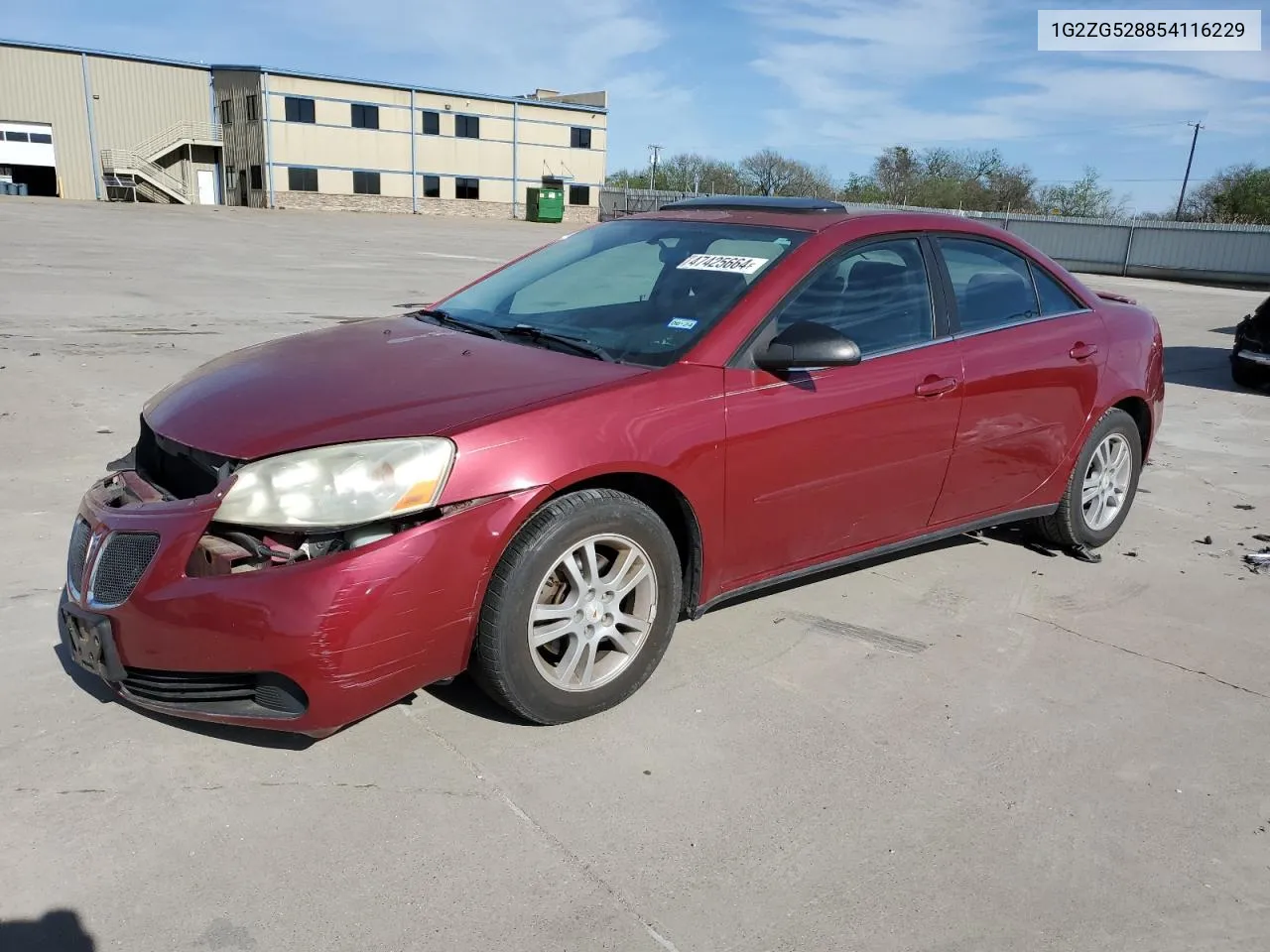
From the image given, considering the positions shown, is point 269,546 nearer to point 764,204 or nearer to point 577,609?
point 577,609

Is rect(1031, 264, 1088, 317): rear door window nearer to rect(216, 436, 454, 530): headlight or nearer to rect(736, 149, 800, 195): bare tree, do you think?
rect(216, 436, 454, 530): headlight

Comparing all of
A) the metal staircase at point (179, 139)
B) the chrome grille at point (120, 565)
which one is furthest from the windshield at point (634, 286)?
the metal staircase at point (179, 139)

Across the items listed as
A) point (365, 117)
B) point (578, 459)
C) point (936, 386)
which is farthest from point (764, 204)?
point (365, 117)

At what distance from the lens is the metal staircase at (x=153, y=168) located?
50125mm

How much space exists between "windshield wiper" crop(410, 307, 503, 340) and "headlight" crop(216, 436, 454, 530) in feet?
3.63

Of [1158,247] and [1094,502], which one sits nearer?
[1094,502]

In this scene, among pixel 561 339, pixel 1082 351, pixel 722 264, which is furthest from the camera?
pixel 1082 351

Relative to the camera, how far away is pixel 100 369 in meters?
8.12

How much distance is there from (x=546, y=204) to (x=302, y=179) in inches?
508

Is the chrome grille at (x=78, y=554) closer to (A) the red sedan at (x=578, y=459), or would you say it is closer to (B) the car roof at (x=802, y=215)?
(A) the red sedan at (x=578, y=459)

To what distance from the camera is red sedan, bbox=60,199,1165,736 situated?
269 centimetres

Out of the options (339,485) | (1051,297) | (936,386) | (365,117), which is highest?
(365,117)

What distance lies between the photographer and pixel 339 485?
2693 mm

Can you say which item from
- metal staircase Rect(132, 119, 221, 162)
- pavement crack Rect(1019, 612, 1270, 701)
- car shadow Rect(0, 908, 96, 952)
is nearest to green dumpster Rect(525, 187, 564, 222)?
metal staircase Rect(132, 119, 221, 162)
